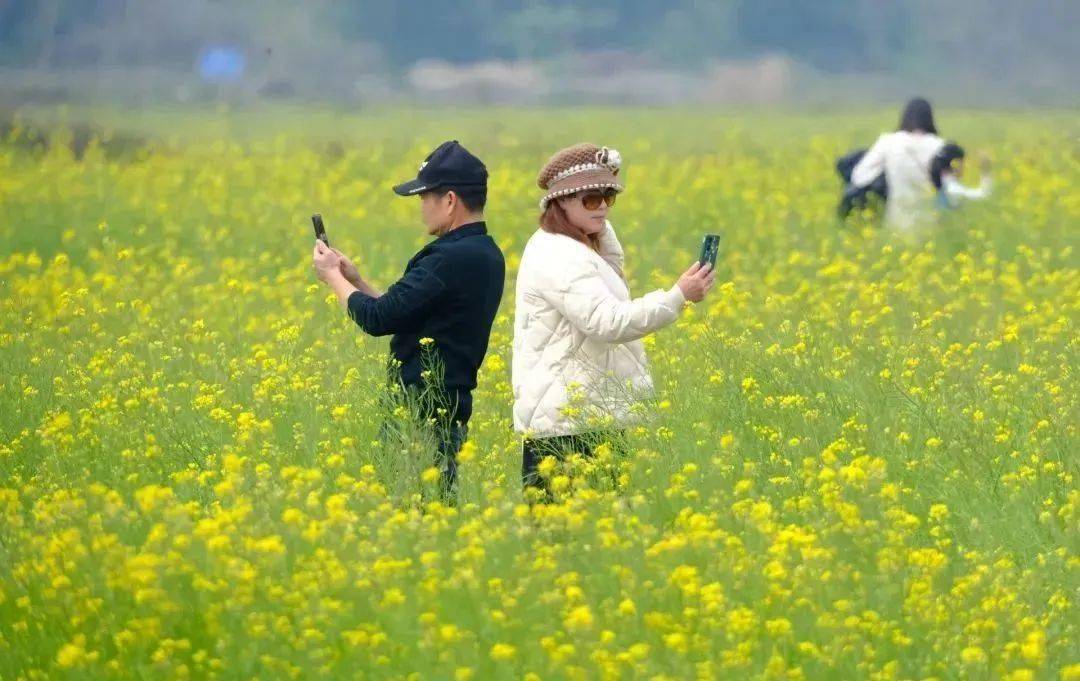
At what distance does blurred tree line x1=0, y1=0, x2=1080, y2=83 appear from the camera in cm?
4888

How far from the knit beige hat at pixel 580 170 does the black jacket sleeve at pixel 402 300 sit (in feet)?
1.36

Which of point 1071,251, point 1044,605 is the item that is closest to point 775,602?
point 1044,605

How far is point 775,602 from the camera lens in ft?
14.1

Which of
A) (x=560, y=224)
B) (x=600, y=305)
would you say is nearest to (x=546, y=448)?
(x=600, y=305)

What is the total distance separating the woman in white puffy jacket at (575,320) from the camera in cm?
519

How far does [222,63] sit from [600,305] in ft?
121

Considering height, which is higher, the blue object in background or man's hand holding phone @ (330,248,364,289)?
the blue object in background

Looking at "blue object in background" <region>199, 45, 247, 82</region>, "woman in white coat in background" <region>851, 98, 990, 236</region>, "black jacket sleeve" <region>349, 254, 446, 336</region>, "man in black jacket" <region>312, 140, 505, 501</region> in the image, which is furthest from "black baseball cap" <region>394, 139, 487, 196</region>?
"blue object in background" <region>199, 45, 247, 82</region>

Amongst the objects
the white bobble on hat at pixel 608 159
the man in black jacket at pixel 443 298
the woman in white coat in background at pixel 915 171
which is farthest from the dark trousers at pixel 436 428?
the woman in white coat in background at pixel 915 171

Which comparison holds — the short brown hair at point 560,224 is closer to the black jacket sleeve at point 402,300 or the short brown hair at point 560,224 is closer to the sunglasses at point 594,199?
the sunglasses at point 594,199

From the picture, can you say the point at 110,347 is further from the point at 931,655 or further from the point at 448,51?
the point at 448,51

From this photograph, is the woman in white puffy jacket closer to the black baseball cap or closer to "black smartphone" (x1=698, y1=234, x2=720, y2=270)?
"black smartphone" (x1=698, y1=234, x2=720, y2=270)

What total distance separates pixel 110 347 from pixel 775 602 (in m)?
4.88

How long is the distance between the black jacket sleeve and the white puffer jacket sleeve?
0.36 metres
